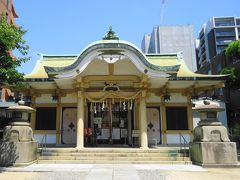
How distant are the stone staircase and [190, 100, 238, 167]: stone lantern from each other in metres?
0.99

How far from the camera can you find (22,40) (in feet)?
30.4

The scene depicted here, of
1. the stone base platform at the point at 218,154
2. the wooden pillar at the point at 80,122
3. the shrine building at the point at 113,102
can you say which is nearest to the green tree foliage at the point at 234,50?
the shrine building at the point at 113,102

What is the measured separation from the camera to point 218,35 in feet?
246

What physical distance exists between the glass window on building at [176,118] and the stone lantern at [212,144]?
13.4 ft

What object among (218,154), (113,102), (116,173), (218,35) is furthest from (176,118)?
(218,35)

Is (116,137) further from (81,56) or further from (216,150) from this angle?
(216,150)

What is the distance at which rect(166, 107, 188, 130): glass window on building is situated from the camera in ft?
49.2

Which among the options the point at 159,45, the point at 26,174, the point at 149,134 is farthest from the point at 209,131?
the point at 159,45

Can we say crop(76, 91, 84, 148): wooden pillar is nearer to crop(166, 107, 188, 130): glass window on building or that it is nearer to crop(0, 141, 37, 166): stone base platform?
crop(0, 141, 37, 166): stone base platform

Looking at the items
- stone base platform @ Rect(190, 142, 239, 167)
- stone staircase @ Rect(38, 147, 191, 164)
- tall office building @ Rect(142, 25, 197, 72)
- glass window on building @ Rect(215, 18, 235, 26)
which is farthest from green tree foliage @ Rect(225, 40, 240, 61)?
glass window on building @ Rect(215, 18, 235, 26)

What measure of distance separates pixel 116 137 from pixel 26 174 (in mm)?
7431

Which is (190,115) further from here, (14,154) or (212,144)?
(14,154)

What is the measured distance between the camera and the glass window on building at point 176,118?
14999mm

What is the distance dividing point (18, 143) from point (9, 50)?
12.0 ft
